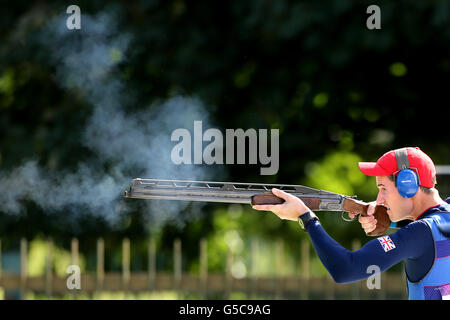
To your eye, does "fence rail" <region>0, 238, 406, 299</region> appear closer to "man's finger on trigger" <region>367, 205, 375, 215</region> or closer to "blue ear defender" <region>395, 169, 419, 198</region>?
"man's finger on trigger" <region>367, 205, 375, 215</region>

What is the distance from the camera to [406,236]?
12.0 ft

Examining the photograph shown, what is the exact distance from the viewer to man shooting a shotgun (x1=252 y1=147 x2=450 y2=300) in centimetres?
360

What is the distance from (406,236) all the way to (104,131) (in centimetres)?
777

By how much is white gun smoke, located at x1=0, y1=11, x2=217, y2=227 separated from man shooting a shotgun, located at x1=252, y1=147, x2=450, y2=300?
18.5 feet

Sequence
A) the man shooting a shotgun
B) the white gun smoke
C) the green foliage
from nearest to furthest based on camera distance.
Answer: the man shooting a shotgun
the white gun smoke
the green foliage

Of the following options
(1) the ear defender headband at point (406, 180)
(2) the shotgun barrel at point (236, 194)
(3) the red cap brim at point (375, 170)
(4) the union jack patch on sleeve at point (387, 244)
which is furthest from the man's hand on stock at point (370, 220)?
(4) the union jack patch on sleeve at point (387, 244)

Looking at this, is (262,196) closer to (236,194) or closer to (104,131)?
(236,194)

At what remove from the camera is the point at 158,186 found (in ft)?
16.4

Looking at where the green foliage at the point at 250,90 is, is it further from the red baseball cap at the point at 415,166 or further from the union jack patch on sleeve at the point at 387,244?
the union jack patch on sleeve at the point at 387,244

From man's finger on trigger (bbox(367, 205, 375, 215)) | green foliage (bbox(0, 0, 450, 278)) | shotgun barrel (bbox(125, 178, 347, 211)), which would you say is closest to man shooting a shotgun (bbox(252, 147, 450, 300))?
shotgun barrel (bbox(125, 178, 347, 211))

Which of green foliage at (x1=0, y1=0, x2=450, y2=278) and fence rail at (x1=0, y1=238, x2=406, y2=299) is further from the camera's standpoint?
green foliage at (x1=0, y1=0, x2=450, y2=278)

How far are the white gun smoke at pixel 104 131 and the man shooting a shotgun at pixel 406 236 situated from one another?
5.63 metres

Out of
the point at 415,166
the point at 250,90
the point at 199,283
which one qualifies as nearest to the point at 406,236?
the point at 415,166

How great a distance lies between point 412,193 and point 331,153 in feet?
25.4
